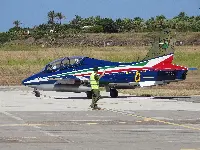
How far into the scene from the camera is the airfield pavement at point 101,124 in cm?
1580

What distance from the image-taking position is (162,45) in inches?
1363

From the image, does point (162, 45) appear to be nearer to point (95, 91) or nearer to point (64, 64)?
point (64, 64)

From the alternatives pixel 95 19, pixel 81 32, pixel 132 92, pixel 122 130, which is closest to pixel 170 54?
pixel 132 92

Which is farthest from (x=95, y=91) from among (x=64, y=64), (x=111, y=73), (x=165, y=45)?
(x=165, y=45)

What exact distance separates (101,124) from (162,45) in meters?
14.9

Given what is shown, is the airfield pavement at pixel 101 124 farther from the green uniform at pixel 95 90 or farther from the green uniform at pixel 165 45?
the green uniform at pixel 165 45

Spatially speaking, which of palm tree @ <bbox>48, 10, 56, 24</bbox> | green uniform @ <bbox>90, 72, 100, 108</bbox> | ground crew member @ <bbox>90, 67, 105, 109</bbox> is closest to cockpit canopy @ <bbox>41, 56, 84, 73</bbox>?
ground crew member @ <bbox>90, 67, 105, 109</bbox>

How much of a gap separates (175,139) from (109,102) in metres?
13.8

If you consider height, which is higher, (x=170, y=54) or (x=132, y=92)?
(x=170, y=54)

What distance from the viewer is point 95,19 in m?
165

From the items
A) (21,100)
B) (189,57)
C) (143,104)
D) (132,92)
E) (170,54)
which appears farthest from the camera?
(189,57)

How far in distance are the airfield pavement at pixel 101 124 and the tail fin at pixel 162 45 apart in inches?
135

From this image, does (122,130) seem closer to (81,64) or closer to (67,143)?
(67,143)

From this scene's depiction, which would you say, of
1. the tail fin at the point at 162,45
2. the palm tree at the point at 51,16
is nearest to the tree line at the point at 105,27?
the palm tree at the point at 51,16
